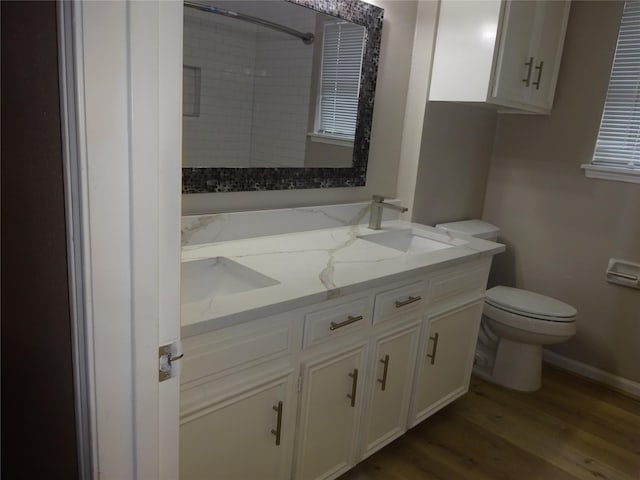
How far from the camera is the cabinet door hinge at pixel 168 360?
26.6 inches

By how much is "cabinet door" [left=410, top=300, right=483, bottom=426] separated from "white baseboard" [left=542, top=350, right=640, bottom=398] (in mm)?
915

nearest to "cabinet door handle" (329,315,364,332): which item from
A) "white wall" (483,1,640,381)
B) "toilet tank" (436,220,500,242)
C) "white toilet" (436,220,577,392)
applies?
"white toilet" (436,220,577,392)

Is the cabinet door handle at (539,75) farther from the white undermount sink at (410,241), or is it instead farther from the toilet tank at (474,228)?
the white undermount sink at (410,241)

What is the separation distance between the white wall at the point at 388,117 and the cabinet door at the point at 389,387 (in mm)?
712

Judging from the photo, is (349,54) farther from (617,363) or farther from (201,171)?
(617,363)

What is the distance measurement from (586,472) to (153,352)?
200 cm

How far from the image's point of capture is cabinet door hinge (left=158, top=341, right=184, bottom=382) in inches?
26.6

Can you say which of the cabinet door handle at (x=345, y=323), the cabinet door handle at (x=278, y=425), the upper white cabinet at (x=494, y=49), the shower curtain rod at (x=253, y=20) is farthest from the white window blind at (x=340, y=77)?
the cabinet door handle at (x=278, y=425)

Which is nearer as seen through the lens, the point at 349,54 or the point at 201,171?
the point at 201,171

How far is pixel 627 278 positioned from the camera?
99.6 inches

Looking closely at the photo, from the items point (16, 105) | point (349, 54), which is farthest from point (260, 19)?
point (16, 105)

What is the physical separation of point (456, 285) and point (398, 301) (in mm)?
396

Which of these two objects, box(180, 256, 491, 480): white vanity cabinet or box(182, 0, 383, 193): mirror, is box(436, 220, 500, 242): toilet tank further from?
box(182, 0, 383, 193): mirror

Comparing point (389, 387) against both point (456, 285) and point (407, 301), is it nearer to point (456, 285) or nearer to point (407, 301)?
point (407, 301)
